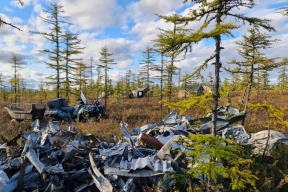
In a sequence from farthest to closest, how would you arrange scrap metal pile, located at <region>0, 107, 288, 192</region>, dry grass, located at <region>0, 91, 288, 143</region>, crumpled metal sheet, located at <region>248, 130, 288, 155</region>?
1. dry grass, located at <region>0, 91, 288, 143</region>
2. crumpled metal sheet, located at <region>248, 130, 288, 155</region>
3. scrap metal pile, located at <region>0, 107, 288, 192</region>

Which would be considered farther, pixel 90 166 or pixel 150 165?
pixel 90 166

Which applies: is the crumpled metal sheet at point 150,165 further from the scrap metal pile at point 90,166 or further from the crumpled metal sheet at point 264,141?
the crumpled metal sheet at point 264,141

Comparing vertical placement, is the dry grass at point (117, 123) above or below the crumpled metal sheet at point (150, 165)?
below

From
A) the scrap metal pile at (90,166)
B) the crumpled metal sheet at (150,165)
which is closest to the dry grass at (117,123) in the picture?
the scrap metal pile at (90,166)

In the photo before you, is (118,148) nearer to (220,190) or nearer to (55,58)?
(220,190)

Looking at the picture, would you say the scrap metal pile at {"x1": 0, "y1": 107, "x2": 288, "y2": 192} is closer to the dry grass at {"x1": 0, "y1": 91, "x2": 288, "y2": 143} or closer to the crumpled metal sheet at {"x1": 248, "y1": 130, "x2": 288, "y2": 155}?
the crumpled metal sheet at {"x1": 248, "y1": 130, "x2": 288, "y2": 155}

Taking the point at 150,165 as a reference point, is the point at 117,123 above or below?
below

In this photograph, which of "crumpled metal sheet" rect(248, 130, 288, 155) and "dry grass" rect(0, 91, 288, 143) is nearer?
"crumpled metal sheet" rect(248, 130, 288, 155)

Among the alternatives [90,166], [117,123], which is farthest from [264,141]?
[117,123]

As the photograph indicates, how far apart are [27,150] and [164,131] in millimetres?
3571

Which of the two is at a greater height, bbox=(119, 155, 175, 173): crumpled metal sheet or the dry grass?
bbox=(119, 155, 175, 173): crumpled metal sheet

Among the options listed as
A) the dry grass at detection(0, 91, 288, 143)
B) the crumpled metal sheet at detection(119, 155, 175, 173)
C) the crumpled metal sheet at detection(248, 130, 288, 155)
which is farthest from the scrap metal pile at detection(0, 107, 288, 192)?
the dry grass at detection(0, 91, 288, 143)

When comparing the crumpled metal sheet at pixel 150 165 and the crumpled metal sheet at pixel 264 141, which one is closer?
the crumpled metal sheet at pixel 150 165

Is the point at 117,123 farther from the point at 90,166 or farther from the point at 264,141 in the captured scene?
the point at 264,141
